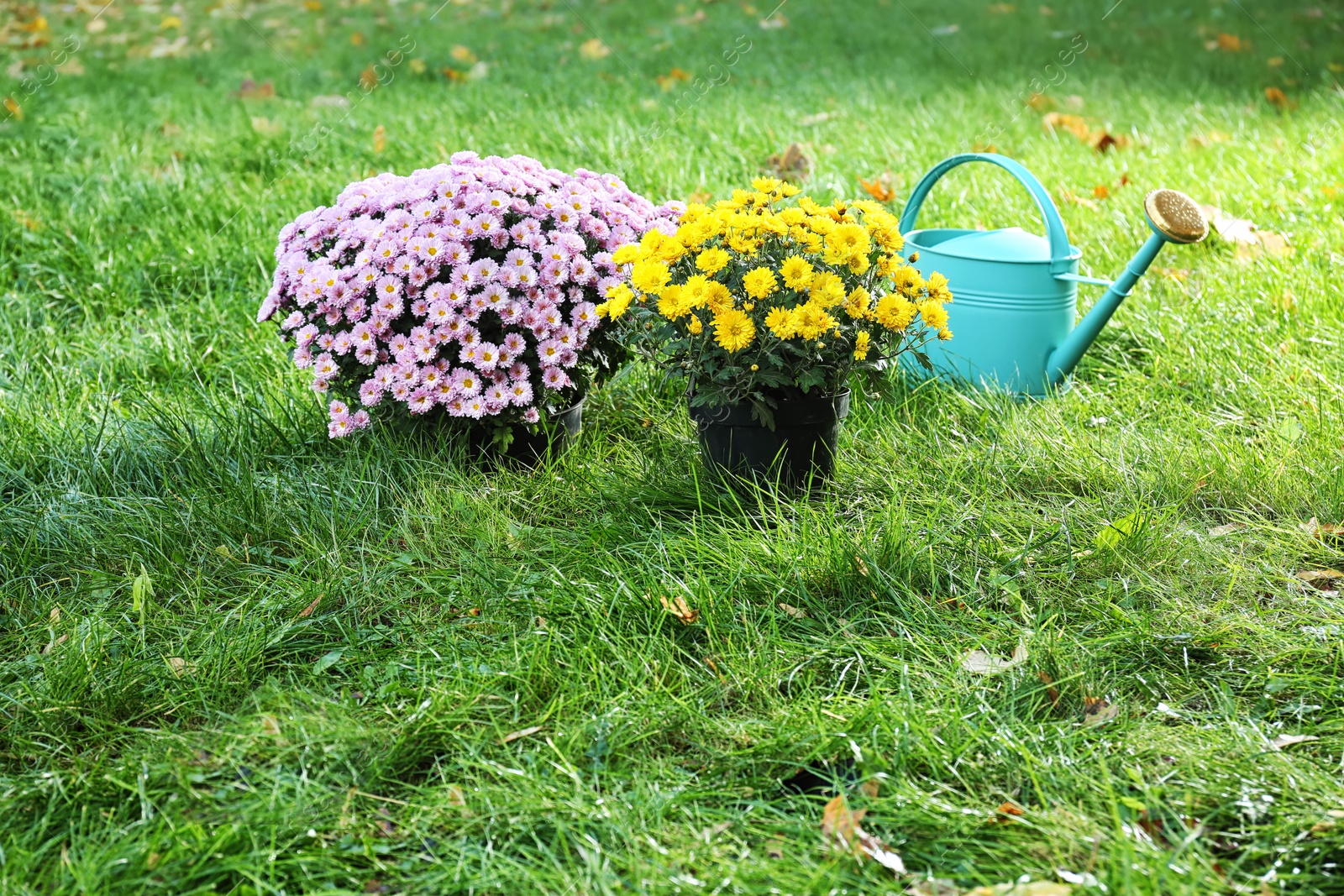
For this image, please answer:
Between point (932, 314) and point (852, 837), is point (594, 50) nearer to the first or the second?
point (932, 314)

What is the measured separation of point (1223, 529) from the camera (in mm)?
2102

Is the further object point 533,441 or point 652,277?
point 533,441

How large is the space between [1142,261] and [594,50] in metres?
3.96

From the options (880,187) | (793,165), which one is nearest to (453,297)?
(880,187)

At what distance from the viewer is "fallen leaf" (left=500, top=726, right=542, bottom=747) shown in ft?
5.23

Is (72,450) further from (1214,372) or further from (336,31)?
(336,31)

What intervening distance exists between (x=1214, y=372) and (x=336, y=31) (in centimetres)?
546

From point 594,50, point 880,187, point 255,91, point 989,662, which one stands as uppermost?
point 255,91

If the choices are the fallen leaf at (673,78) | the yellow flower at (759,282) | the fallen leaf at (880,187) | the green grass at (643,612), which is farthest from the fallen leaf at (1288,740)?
the fallen leaf at (673,78)

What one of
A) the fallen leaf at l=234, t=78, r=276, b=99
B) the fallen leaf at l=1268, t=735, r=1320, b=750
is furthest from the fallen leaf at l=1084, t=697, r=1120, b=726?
the fallen leaf at l=234, t=78, r=276, b=99

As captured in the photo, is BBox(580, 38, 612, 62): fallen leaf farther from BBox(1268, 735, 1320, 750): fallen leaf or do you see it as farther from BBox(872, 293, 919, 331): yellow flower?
BBox(1268, 735, 1320, 750): fallen leaf

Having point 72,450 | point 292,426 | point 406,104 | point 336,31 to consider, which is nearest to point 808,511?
point 292,426

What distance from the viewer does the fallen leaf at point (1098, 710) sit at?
1.62 metres

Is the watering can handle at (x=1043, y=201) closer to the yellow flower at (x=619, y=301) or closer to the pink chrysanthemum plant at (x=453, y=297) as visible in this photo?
the pink chrysanthemum plant at (x=453, y=297)
